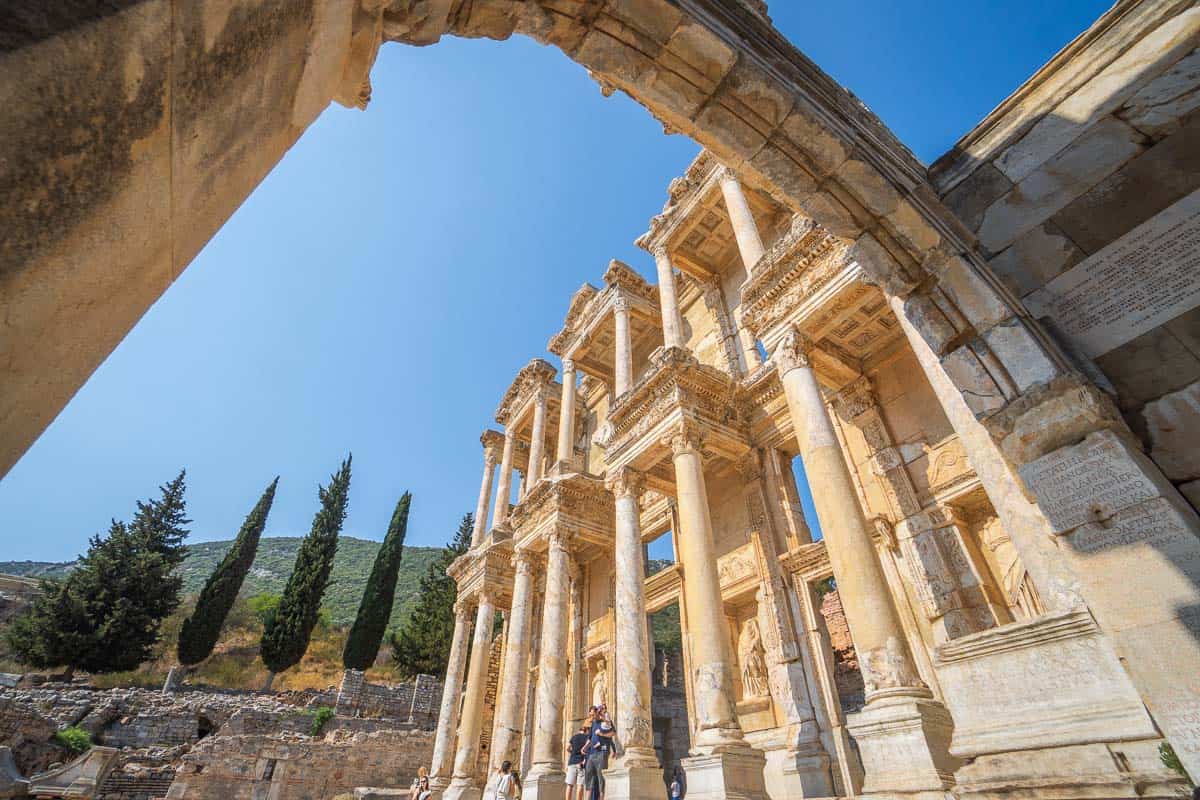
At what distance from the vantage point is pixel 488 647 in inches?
664

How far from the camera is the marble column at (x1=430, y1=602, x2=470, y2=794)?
16175mm

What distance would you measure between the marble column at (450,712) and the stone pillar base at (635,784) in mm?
9469

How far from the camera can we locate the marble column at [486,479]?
825 inches

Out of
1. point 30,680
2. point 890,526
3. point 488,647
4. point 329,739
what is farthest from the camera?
point 30,680

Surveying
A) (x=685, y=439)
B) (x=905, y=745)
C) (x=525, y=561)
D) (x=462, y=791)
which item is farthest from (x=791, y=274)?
(x=462, y=791)

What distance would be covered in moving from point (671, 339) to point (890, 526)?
620 centimetres

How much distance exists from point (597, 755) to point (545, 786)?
3330 millimetres

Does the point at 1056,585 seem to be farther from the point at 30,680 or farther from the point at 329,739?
the point at 30,680

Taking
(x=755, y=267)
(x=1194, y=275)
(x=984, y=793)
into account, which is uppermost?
(x=755, y=267)

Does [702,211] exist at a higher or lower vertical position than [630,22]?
higher

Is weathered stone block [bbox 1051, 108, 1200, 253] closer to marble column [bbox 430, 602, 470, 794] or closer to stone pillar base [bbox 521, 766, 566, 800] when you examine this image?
stone pillar base [bbox 521, 766, 566, 800]

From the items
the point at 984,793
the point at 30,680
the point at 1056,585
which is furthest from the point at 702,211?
the point at 30,680

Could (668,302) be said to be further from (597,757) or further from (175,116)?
(175,116)

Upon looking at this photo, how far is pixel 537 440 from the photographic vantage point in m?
19.4
